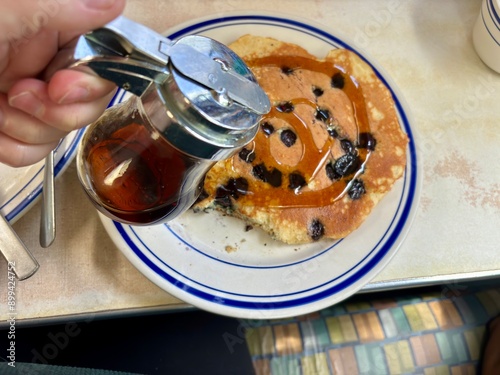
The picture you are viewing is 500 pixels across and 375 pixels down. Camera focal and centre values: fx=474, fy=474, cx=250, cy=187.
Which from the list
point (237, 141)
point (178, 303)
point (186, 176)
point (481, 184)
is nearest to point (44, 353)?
point (178, 303)

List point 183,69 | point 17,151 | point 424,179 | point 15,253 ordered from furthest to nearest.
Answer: point 424,179, point 15,253, point 17,151, point 183,69

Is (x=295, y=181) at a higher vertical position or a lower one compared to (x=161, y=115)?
lower

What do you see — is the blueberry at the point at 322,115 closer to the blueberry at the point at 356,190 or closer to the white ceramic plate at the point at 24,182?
the blueberry at the point at 356,190

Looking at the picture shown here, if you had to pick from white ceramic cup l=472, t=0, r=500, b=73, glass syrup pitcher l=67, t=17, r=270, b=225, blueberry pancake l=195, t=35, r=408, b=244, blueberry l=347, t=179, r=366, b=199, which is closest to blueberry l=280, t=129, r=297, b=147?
blueberry pancake l=195, t=35, r=408, b=244

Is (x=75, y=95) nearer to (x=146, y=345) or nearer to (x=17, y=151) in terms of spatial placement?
(x=17, y=151)

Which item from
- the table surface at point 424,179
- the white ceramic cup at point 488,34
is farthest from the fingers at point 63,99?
the white ceramic cup at point 488,34

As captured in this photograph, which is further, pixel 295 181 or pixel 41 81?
pixel 295 181

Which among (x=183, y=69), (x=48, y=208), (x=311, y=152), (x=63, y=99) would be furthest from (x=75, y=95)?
(x=311, y=152)

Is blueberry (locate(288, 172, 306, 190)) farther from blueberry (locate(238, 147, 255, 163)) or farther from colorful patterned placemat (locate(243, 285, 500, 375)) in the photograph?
colorful patterned placemat (locate(243, 285, 500, 375))
